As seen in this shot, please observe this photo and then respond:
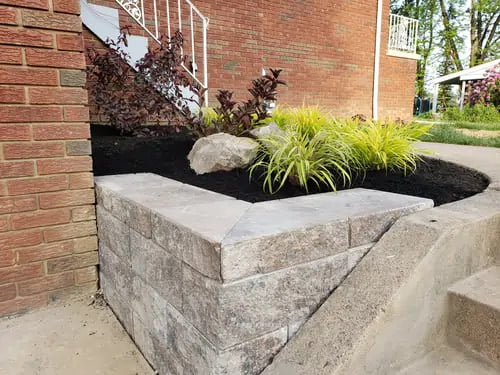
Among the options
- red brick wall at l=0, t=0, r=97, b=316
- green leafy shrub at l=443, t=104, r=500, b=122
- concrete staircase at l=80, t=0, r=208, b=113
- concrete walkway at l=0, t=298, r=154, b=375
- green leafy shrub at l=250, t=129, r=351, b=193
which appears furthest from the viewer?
green leafy shrub at l=443, t=104, r=500, b=122

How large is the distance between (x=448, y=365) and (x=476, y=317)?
0.20 metres

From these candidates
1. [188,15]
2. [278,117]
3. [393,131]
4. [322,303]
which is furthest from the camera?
[188,15]

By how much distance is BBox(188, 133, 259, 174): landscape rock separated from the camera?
99.8 inches

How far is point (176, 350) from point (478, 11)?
2798 centimetres

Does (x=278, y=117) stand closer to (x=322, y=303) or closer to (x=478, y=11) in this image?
(x=322, y=303)

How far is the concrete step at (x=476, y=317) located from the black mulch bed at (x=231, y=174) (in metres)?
0.58

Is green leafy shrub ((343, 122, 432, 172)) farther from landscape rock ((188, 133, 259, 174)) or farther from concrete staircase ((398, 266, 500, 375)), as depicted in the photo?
concrete staircase ((398, 266, 500, 375))

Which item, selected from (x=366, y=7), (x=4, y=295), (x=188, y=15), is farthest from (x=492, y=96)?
(x=4, y=295)

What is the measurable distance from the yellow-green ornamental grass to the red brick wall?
39.9 inches

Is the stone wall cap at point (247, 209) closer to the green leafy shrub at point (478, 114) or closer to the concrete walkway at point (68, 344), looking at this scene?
the concrete walkway at point (68, 344)

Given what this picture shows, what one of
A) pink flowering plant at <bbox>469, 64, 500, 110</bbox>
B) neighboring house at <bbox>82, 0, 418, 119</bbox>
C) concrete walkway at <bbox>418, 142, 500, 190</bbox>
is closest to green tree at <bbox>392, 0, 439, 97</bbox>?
pink flowering plant at <bbox>469, 64, 500, 110</bbox>

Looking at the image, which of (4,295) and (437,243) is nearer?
(437,243)

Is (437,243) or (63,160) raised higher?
(63,160)

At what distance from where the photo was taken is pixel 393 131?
2.58 metres
